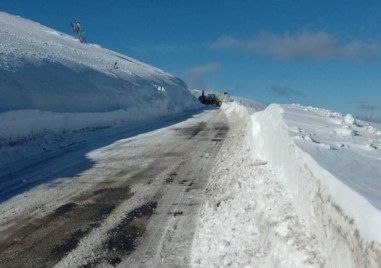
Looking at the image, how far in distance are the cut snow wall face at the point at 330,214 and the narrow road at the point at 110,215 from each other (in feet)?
5.29

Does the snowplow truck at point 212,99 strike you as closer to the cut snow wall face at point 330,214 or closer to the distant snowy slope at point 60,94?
the distant snowy slope at point 60,94

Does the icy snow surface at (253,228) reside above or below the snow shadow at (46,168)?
above

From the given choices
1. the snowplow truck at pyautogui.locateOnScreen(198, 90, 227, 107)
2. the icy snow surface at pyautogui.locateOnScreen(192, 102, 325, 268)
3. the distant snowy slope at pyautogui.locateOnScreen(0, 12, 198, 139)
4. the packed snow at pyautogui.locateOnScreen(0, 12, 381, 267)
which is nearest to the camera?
the packed snow at pyautogui.locateOnScreen(0, 12, 381, 267)

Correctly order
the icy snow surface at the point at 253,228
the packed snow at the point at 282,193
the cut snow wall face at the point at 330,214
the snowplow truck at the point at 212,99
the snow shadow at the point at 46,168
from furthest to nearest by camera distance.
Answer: the snowplow truck at the point at 212,99 → the snow shadow at the point at 46,168 → the icy snow surface at the point at 253,228 → the packed snow at the point at 282,193 → the cut snow wall face at the point at 330,214

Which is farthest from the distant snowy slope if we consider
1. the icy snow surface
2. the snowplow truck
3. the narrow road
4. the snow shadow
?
the snowplow truck

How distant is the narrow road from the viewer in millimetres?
5316

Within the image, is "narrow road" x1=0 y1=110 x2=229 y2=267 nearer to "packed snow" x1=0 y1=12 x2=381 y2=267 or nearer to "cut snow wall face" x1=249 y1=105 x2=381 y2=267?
"packed snow" x1=0 y1=12 x2=381 y2=267

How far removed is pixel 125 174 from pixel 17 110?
735 cm

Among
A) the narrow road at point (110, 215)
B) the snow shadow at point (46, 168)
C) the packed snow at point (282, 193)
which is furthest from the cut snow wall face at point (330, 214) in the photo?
the snow shadow at point (46, 168)

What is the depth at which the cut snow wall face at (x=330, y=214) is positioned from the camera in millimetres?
2941

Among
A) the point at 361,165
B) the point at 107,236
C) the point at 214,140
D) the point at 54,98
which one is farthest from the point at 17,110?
the point at 361,165

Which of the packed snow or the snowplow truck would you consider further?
the snowplow truck

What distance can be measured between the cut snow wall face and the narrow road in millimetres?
1612

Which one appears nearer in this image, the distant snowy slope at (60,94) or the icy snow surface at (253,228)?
the icy snow surface at (253,228)
